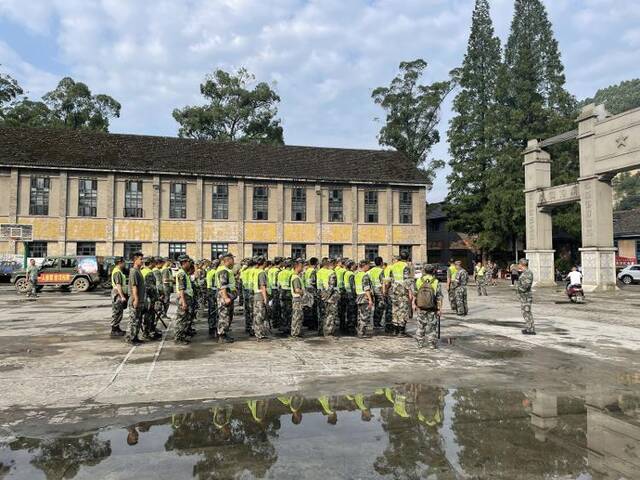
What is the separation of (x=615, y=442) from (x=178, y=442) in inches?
158

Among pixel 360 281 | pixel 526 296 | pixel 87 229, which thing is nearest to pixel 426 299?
pixel 360 281

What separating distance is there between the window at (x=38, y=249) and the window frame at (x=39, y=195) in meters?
2.18

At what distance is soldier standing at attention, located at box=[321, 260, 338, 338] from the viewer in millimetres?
10773

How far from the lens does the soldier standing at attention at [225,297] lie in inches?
390

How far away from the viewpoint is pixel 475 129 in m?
44.6

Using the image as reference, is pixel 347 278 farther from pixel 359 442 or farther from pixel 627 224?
pixel 627 224

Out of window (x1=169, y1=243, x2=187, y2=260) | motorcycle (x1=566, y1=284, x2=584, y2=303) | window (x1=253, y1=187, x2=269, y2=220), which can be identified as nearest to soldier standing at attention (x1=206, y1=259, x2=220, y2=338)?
motorcycle (x1=566, y1=284, x2=584, y2=303)

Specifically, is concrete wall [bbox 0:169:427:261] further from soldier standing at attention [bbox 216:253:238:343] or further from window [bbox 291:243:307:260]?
soldier standing at attention [bbox 216:253:238:343]

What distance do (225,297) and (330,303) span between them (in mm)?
2330

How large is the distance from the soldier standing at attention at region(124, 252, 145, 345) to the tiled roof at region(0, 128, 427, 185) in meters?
29.5

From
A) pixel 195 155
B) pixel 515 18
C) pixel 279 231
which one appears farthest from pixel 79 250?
pixel 515 18

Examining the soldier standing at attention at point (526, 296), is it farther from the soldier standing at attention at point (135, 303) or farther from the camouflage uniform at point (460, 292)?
the soldier standing at attention at point (135, 303)

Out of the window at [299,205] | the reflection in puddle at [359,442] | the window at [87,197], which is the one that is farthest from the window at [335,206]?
the reflection in puddle at [359,442]

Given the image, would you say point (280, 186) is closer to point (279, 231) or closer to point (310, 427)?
point (279, 231)
